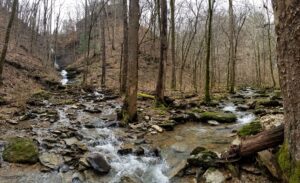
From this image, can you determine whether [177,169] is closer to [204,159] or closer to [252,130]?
[204,159]

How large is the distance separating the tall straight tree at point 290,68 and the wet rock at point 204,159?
1816 mm

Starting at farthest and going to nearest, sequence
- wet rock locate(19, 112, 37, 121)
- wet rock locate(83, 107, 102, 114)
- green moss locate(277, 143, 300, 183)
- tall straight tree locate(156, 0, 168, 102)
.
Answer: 1. tall straight tree locate(156, 0, 168, 102)
2. wet rock locate(83, 107, 102, 114)
3. wet rock locate(19, 112, 37, 121)
4. green moss locate(277, 143, 300, 183)

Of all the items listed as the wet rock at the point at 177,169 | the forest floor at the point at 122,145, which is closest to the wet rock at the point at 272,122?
the forest floor at the point at 122,145

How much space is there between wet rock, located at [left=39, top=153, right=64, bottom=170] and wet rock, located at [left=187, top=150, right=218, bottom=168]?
2.78m

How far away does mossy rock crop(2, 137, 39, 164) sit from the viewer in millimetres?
6234

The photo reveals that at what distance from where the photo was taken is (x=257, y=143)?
474 cm

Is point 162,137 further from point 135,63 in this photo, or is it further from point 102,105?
point 102,105

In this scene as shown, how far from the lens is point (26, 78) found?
19.9m

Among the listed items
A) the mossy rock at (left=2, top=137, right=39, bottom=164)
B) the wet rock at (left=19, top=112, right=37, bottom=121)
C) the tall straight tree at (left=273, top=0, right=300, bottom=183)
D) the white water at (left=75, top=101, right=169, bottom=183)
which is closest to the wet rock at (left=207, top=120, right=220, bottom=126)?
the white water at (left=75, top=101, right=169, bottom=183)

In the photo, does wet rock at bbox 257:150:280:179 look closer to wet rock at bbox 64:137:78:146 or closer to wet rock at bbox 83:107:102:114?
wet rock at bbox 64:137:78:146

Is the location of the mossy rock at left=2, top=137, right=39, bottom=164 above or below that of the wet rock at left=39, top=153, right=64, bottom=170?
above

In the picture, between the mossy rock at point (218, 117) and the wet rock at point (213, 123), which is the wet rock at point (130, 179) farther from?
the mossy rock at point (218, 117)

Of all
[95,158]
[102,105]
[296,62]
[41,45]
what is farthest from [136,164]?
[41,45]

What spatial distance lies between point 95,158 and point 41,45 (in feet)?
140
